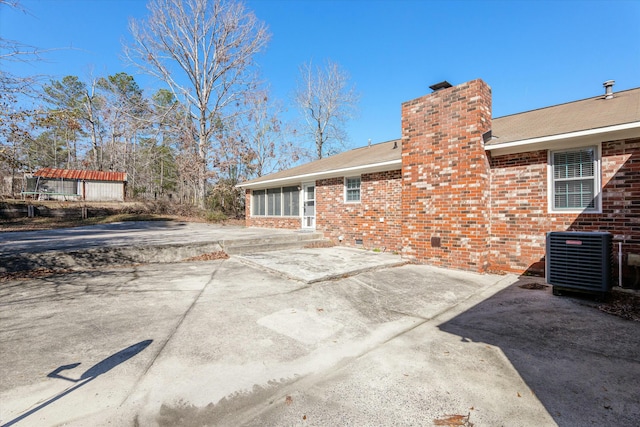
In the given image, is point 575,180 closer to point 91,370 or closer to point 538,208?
point 538,208

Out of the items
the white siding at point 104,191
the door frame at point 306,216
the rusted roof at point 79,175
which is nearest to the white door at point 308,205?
the door frame at point 306,216

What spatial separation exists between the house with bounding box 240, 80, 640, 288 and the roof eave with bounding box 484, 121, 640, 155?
0.6 inches

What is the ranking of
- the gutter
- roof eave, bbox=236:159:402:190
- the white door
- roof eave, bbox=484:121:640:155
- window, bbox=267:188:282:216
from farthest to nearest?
window, bbox=267:188:282:216
the white door
roof eave, bbox=236:159:402:190
roof eave, bbox=484:121:640:155
the gutter

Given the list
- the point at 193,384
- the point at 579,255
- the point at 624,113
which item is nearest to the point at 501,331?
the point at 579,255

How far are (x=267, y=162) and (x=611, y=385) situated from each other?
Result: 25534mm

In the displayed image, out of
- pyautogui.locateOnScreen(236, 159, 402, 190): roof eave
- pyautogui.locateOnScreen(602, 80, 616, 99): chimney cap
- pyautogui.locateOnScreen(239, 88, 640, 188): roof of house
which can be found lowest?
pyautogui.locateOnScreen(236, 159, 402, 190): roof eave

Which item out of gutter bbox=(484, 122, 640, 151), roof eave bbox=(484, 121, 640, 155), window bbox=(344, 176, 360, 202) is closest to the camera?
gutter bbox=(484, 122, 640, 151)

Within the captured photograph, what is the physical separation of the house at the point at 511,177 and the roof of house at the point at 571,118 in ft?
0.09

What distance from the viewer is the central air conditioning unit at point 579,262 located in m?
4.36

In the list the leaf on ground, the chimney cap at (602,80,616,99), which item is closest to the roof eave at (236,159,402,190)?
the chimney cap at (602,80,616,99)

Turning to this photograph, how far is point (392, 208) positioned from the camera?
29.3 feet

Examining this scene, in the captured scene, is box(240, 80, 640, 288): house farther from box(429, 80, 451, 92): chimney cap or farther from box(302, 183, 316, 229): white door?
box(302, 183, 316, 229): white door

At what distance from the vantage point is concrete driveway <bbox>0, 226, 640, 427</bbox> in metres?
2.04

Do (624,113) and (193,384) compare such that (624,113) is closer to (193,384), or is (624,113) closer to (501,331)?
(501,331)
